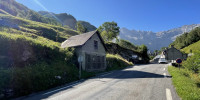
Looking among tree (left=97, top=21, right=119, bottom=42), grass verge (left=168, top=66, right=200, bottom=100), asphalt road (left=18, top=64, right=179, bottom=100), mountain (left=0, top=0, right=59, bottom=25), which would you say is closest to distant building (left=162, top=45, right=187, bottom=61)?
tree (left=97, top=21, right=119, bottom=42)

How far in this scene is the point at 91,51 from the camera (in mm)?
18672

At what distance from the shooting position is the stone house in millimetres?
17078

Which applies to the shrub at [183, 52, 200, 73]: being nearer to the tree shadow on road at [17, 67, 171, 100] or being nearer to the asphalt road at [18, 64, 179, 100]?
the tree shadow on road at [17, 67, 171, 100]

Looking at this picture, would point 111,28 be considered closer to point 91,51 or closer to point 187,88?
point 91,51

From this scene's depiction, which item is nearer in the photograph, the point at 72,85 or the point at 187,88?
the point at 187,88

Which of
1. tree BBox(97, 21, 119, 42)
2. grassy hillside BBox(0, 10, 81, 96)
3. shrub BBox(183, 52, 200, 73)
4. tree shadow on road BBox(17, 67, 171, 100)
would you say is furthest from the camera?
tree BBox(97, 21, 119, 42)

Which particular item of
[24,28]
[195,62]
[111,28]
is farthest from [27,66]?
[111,28]

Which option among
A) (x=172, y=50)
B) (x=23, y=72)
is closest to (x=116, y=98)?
(x=23, y=72)

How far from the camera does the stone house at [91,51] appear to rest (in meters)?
17.1

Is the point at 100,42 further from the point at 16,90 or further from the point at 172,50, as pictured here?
the point at 172,50

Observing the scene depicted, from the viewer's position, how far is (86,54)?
17.5 metres

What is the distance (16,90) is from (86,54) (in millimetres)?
11173

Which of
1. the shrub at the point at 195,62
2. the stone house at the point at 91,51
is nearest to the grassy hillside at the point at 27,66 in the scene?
the stone house at the point at 91,51

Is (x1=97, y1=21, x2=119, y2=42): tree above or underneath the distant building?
above
